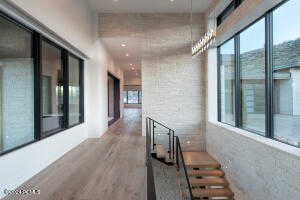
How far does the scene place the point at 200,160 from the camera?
22.8ft

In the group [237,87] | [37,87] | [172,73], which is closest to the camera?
[37,87]

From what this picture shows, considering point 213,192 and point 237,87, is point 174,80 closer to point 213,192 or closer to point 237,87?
point 237,87

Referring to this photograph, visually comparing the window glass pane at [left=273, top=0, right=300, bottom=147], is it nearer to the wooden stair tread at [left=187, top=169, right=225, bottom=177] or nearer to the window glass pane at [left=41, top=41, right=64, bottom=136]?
the wooden stair tread at [left=187, top=169, right=225, bottom=177]

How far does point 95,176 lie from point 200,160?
4.16 meters

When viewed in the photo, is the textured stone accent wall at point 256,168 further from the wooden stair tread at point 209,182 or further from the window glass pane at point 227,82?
the window glass pane at point 227,82

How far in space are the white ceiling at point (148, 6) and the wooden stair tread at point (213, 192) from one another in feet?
19.2

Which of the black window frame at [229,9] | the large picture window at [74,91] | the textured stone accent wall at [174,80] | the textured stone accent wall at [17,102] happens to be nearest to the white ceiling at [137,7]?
the textured stone accent wall at [174,80]

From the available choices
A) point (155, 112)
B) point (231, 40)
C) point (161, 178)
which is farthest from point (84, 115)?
point (231, 40)

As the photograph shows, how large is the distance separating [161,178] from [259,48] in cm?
383

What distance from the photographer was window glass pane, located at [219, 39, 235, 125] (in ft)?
20.3

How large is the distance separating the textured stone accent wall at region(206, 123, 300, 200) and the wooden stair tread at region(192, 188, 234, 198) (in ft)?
0.88

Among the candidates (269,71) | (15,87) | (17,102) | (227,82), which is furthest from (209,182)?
(15,87)

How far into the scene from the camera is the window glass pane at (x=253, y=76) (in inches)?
181

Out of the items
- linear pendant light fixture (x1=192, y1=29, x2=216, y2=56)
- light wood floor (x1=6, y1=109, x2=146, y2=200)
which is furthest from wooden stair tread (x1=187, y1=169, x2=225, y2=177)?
linear pendant light fixture (x1=192, y1=29, x2=216, y2=56)
